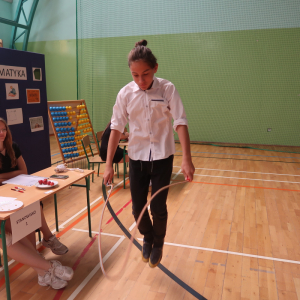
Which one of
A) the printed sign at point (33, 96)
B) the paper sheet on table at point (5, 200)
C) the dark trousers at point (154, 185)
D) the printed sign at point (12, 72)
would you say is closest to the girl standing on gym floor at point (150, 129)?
the dark trousers at point (154, 185)

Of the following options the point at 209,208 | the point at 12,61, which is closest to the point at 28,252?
the point at 209,208

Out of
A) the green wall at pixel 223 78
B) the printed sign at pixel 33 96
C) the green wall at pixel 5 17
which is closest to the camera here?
the printed sign at pixel 33 96

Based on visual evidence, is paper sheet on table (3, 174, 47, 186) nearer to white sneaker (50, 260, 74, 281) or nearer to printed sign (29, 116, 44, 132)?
white sneaker (50, 260, 74, 281)

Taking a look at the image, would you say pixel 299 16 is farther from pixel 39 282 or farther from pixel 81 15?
pixel 39 282

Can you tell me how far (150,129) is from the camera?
76.2 inches

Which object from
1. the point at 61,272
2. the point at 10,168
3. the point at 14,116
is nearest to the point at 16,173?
the point at 10,168

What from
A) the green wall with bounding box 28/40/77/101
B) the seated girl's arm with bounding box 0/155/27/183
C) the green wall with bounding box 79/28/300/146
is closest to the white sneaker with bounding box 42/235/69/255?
the seated girl's arm with bounding box 0/155/27/183

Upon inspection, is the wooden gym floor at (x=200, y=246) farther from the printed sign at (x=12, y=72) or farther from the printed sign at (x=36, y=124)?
the printed sign at (x=12, y=72)

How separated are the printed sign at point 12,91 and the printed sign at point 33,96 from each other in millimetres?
201

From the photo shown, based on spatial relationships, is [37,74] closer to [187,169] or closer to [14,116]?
[14,116]

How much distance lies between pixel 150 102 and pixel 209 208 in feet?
7.44

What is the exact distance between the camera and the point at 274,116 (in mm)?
7633

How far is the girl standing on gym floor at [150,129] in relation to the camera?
1.86 meters

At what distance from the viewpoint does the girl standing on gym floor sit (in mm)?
1862
